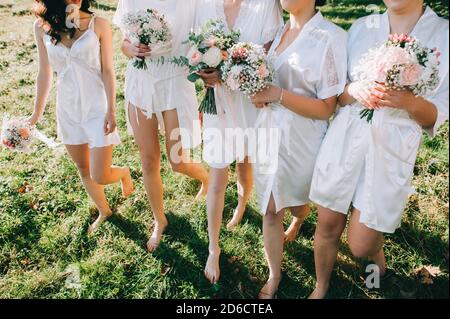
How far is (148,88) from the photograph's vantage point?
3.50 meters

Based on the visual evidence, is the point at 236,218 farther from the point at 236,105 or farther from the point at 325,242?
the point at 236,105

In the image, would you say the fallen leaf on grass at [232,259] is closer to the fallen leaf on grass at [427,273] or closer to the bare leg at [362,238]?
the bare leg at [362,238]

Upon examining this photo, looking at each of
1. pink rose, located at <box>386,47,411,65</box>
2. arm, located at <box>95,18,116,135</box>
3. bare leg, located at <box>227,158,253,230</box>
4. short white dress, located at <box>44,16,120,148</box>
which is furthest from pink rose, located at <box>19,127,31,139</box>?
pink rose, located at <box>386,47,411,65</box>

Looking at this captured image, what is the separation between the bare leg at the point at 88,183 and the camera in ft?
12.7

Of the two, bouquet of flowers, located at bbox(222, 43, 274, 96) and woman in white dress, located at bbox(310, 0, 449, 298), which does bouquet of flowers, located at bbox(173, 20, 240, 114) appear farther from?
woman in white dress, located at bbox(310, 0, 449, 298)

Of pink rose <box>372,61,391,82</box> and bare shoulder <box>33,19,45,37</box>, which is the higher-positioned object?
pink rose <box>372,61,391,82</box>

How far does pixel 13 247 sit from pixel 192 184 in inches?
75.9

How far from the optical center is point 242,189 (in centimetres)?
419

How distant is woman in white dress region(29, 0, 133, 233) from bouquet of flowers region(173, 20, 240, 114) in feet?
2.95

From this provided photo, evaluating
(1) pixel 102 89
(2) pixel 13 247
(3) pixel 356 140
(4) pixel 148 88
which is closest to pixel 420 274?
(3) pixel 356 140

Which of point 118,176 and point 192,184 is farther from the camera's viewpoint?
point 192,184

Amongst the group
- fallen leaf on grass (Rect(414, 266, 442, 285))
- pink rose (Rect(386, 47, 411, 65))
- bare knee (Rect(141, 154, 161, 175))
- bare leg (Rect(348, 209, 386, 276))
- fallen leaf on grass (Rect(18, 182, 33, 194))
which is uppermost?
pink rose (Rect(386, 47, 411, 65))

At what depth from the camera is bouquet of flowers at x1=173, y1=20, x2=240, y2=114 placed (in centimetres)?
291
